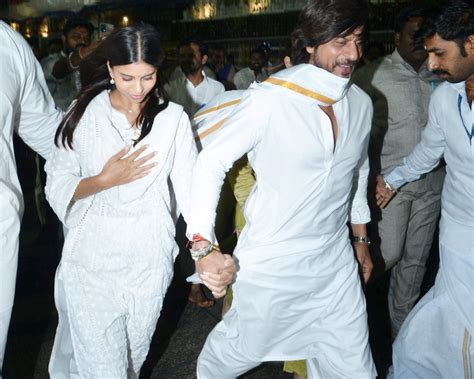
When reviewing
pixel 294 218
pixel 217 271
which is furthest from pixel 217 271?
pixel 294 218

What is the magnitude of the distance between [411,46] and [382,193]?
908 millimetres

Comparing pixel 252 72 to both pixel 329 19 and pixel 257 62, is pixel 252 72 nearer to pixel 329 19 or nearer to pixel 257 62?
pixel 257 62

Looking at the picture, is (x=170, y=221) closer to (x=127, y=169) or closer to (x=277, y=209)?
(x=127, y=169)

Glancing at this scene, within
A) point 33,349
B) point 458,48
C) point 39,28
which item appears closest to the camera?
point 458,48

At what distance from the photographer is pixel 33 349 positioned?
11.3ft

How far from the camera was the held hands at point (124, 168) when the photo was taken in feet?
7.73

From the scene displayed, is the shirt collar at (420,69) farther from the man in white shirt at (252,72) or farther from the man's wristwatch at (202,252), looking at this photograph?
the man in white shirt at (252,72)

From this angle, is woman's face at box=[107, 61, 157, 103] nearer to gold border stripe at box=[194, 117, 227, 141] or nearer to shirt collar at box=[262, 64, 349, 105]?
gold border stripe at box=[194, 117, 227, 141]

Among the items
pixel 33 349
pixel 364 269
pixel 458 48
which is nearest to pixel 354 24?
pixel 458 48

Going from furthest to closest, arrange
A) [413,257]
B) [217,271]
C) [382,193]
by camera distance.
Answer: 1. [413,257]
2. [382,193]
3. [217,271]

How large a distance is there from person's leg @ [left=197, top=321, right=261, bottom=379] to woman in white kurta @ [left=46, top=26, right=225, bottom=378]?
28 centimetres

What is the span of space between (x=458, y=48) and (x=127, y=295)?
1.72 m

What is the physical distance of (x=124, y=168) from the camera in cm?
238

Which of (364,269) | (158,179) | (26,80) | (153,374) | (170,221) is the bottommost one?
(153,374)
